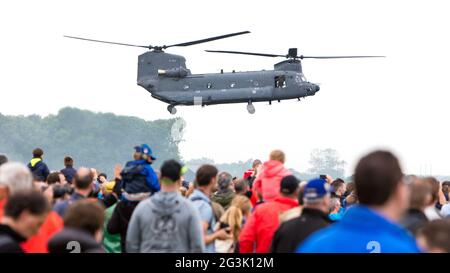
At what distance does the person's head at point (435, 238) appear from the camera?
7.03m

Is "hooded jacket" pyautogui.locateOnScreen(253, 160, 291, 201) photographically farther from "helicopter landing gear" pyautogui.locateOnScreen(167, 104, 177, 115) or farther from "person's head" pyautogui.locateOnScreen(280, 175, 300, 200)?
"helicopter landing gear" pyautogui.locateOnScreen(167, 104, 177, 115)

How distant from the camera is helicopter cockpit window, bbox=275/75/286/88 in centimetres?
5553

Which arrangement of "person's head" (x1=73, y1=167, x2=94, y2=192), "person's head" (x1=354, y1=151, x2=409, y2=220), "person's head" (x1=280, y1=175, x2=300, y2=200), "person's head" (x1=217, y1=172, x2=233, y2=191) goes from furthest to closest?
"person's head" (x1=217, y1=172, x2=233, y2=191) < "person's head" (x1=73, y1=167, x2=94, y2=192) < "person's head" (x1=280, y1=175, x2=300, y2=200) < "person's head" (x1=354, y1=151, x2=409, y2=220)

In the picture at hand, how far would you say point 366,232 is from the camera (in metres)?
6.08

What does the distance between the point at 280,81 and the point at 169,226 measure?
45.3 metres

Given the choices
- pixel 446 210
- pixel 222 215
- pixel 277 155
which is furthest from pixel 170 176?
pixel 446 210

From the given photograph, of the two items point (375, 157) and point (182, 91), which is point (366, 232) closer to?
point (375, 157)

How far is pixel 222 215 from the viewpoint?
533 inches

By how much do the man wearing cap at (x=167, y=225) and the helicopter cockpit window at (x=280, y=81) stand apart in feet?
148

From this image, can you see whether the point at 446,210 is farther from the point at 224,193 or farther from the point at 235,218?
the point at 235,218

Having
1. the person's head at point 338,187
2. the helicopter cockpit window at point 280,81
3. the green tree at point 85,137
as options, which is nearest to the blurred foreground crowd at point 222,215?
the person's head at point 338,187

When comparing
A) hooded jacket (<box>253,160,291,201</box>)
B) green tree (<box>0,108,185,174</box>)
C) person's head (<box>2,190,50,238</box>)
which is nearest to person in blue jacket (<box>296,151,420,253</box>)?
person's head (<box>2,190,50,238</box>)
